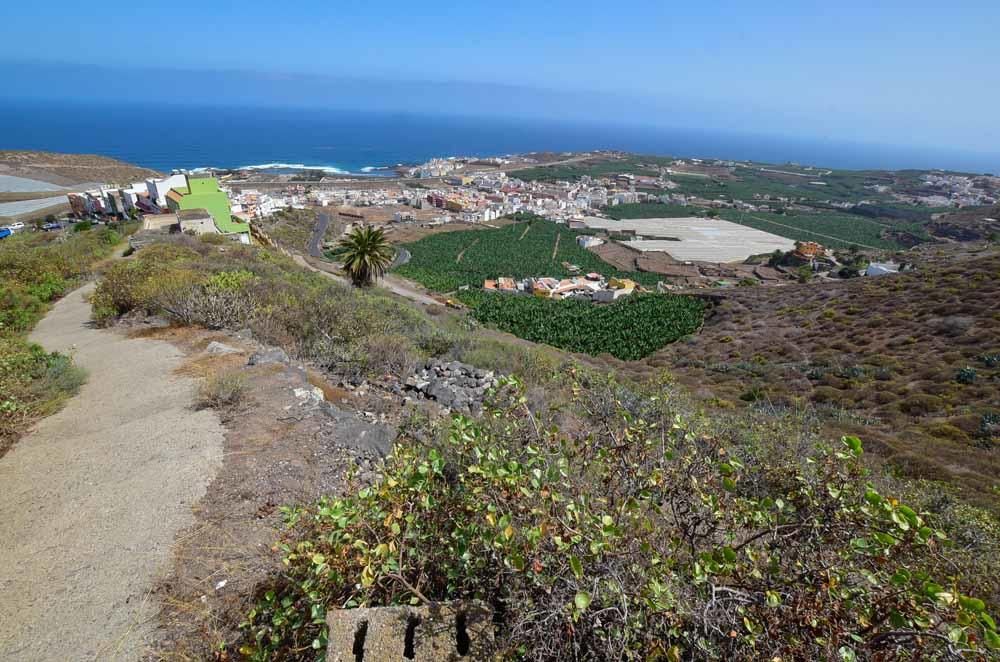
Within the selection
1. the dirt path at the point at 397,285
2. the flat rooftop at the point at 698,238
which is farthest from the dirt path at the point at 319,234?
the flat rooftop at the point at 698,238

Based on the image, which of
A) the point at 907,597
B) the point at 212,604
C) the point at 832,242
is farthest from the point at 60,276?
the point at 832,242

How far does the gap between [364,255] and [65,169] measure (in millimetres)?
66796

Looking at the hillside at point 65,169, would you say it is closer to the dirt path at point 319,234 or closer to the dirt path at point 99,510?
the dirt path at point 319,234

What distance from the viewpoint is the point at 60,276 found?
14836 mm

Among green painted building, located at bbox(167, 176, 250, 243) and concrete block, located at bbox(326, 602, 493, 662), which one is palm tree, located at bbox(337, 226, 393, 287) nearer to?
green painted building, located at bbox(167, 176, 250, 243)

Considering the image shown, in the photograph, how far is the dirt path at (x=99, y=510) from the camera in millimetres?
3168

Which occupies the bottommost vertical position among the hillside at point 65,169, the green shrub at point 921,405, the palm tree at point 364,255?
the green shrub at point 921,405

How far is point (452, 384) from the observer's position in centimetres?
859

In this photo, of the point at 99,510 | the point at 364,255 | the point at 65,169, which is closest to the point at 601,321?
the point at 364,255

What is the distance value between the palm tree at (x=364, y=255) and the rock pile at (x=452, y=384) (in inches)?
605

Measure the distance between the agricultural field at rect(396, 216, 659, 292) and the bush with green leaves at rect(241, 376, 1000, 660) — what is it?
147 feet

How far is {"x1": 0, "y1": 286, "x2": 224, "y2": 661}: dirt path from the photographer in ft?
10.4

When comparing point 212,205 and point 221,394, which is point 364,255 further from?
point 221,394

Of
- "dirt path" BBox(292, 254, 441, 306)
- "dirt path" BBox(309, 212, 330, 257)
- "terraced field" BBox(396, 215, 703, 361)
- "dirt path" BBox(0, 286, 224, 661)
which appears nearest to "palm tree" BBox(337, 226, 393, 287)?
"terraced field" BBox(396, 215, 703, 361)
